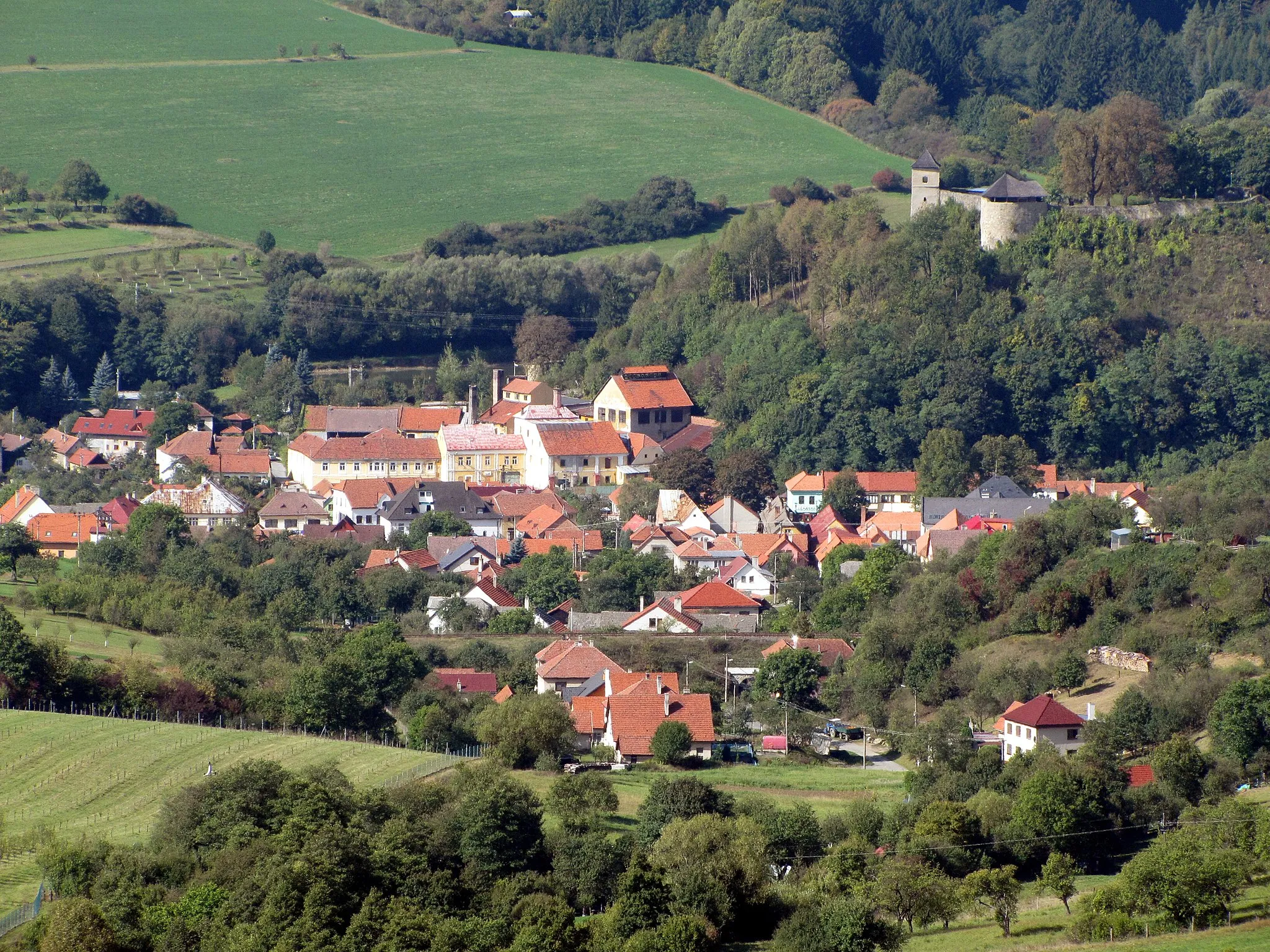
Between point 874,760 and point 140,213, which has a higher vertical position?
point 140,213

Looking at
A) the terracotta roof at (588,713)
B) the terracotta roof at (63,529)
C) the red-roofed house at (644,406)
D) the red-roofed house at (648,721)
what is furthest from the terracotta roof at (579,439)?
the red-roofed house at (648,721)

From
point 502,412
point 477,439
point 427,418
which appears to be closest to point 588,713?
point 477,439

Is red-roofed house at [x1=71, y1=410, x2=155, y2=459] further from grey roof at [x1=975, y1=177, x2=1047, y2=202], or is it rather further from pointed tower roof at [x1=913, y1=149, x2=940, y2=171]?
grey roof at [x1=975, y1=177, x2=1047, y2=202]

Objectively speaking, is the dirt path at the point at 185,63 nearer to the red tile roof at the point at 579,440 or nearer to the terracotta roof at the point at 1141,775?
the red tile roof at the point at 579,440

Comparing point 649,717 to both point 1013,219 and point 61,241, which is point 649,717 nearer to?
point 1013,219

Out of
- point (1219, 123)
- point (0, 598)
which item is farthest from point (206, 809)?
point (1219, 123)

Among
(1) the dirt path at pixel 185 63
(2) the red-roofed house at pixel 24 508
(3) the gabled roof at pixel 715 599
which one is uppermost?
(1) the dirt path at pixel 185 63
